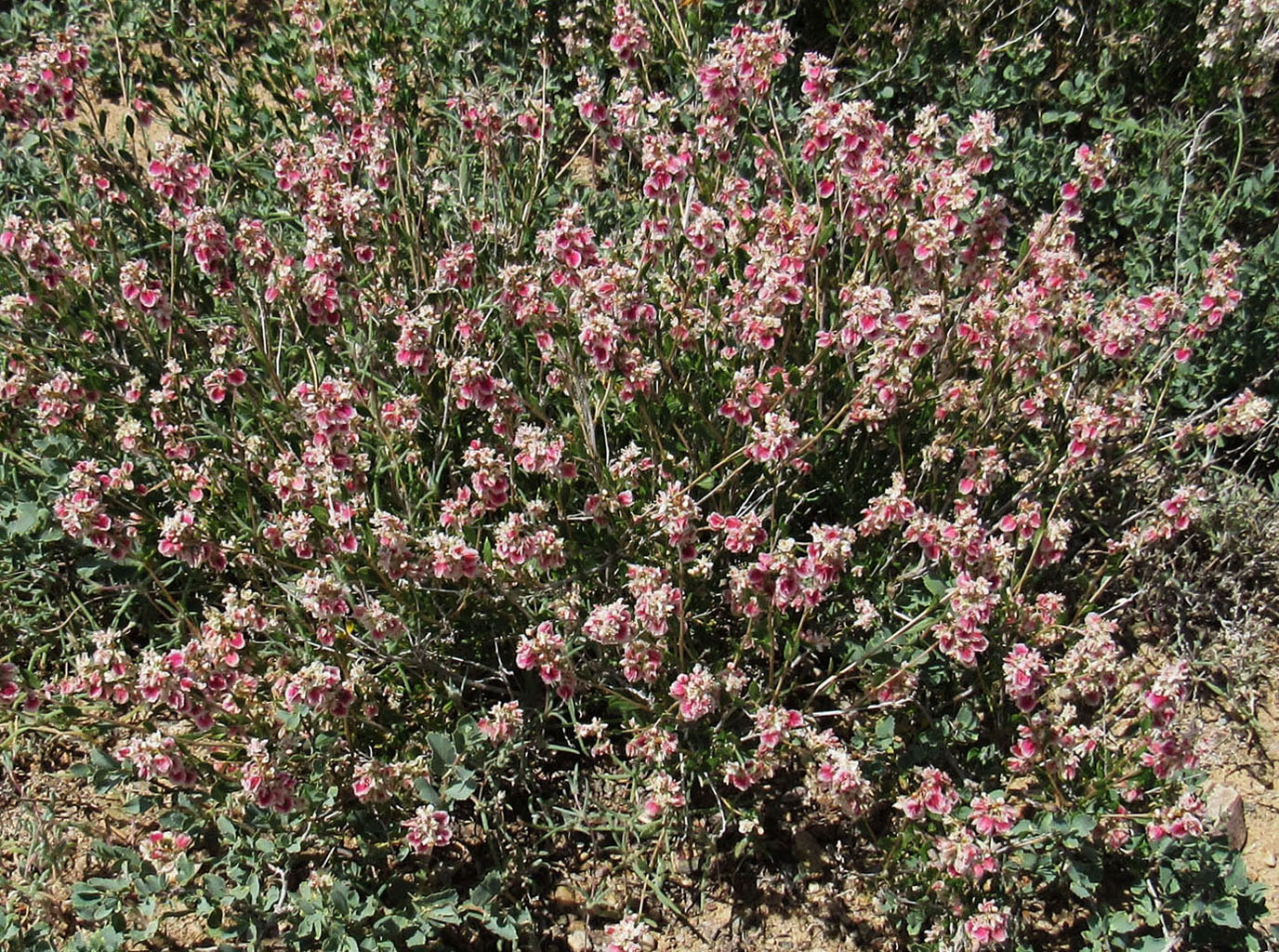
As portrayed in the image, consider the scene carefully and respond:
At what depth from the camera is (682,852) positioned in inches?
124

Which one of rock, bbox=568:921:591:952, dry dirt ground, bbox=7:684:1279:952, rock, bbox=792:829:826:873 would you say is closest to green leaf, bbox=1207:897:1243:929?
dry dirt ground, bbox=7:684:1279:952

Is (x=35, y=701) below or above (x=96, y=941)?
above

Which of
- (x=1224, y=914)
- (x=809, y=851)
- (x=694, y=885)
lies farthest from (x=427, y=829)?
(x=1224, y=914)

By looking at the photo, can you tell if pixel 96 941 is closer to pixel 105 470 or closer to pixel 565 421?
pixel 105 470

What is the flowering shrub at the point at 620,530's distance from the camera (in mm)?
2742

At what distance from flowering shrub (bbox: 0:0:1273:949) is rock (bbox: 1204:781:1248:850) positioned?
0.68ft

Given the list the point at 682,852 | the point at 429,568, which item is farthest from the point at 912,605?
the point at 429,568

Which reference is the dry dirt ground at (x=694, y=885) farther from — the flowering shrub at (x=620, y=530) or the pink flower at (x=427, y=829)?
the pink flower at (x=427, y=829)

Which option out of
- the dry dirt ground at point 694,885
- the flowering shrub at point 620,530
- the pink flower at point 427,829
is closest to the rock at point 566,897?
the dry dirt ground at point 694,885

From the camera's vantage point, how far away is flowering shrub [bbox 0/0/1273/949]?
108 inches

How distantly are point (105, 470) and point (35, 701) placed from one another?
0.86 meters

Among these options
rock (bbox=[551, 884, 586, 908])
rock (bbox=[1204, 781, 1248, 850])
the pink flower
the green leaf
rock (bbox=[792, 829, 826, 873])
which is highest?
the pink flower

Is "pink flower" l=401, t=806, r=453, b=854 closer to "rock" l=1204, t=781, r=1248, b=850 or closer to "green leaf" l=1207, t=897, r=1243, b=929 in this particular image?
"green leaf" l=1207, t=897, r=1243, b=929

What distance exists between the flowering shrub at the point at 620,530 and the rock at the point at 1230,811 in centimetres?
21
